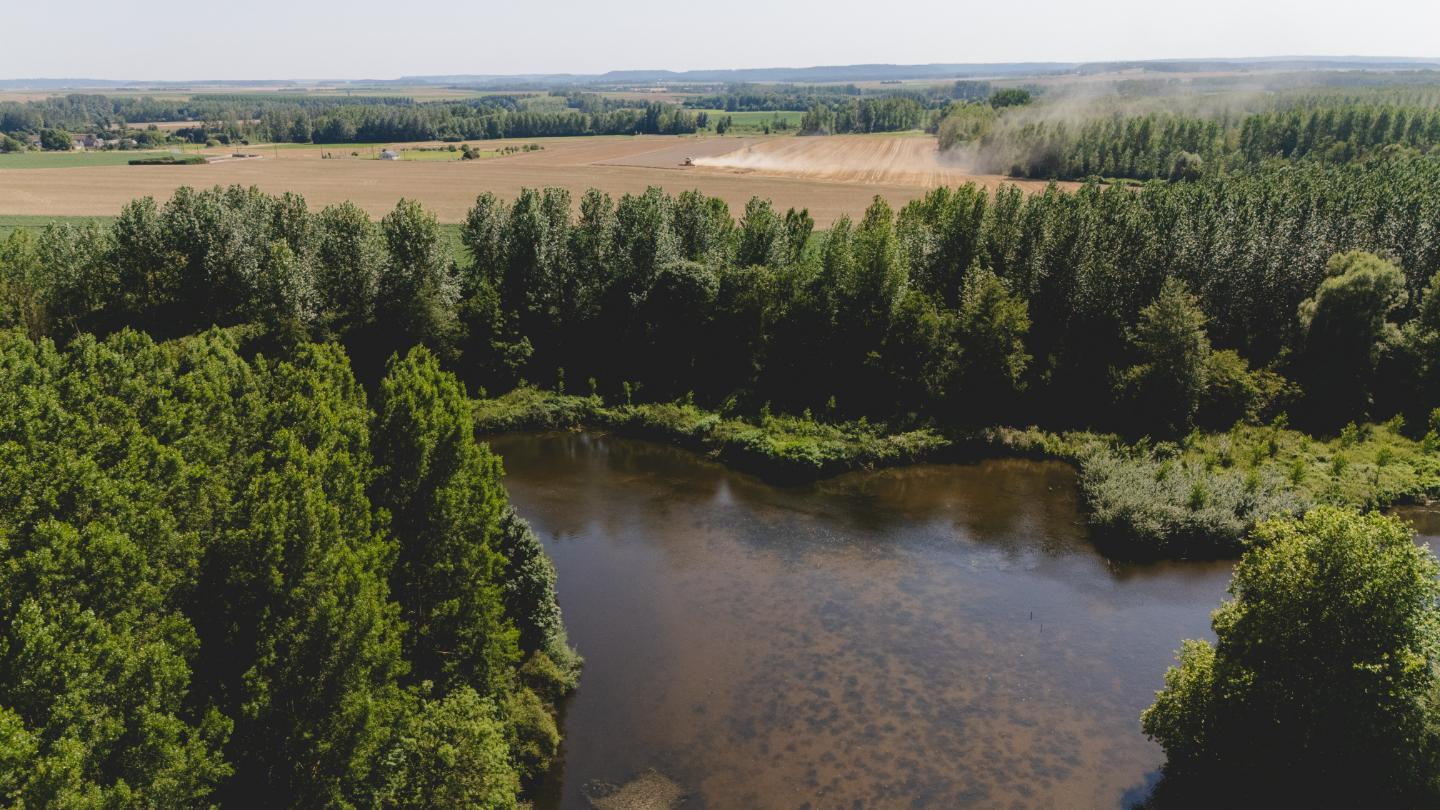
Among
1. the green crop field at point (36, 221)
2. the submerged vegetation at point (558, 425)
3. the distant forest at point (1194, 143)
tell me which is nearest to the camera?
the submerged vegetation at point (558, 425)

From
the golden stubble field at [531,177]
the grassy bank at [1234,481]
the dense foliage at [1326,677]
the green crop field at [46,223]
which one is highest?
the golden stubble field at [531,177]

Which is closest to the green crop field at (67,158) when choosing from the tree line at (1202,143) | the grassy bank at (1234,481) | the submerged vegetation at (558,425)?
the submerged vegetation at (558,425)

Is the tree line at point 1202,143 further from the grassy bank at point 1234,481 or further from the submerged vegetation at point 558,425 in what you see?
the grassy bank at point 1234,481

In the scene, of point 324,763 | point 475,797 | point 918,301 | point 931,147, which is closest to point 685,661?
point 475,797

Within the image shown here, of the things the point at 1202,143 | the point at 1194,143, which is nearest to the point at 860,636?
the point at 1202,143

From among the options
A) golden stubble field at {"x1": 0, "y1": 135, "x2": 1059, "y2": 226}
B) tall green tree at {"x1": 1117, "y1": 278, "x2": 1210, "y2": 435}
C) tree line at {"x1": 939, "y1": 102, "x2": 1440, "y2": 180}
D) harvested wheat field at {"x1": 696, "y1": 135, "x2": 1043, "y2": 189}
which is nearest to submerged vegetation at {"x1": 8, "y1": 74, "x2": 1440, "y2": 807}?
tall green tree at {"x1": 1117, "y1": 278, "x2": 1210, "y2": 435}

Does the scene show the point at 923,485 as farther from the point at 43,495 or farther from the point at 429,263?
the point at 43,495

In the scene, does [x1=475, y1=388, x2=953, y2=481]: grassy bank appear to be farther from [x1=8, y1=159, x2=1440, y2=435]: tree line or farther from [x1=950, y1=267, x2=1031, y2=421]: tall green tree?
[x1=950, y1=267, x2=1031, y2=421]: tall green tree
